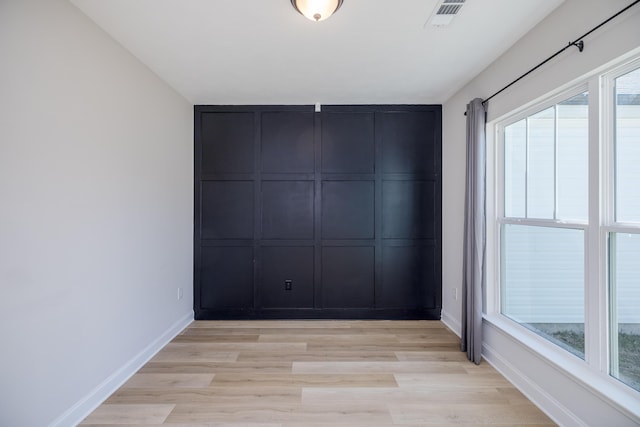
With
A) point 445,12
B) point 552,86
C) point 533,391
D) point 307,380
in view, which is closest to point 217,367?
point 307,380

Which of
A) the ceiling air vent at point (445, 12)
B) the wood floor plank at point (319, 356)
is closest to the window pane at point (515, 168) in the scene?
the ceiling air vent at point (445, 12)

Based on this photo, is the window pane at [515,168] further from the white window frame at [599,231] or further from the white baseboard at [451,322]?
the white baseboard at [451,322]

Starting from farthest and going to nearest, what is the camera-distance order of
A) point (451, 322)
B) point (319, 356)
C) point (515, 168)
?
point (451, 322) → point (319, 356) → point (515, 168)

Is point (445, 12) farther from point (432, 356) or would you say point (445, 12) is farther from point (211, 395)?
point (211, 395)

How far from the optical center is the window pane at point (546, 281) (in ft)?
6.23

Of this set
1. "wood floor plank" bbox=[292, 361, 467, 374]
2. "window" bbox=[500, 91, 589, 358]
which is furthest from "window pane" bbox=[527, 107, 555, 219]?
"wood floor plank" bbox=[292, 361, 467, 374]

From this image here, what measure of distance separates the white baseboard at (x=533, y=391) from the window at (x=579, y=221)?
11.8 inches

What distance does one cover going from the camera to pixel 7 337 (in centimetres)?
146

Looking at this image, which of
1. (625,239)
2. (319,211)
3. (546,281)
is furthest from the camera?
(319,211)

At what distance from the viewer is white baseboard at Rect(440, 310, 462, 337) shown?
10.4 feet

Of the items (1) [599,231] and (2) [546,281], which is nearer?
(1) [599,231]

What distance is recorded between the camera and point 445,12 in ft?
6.22

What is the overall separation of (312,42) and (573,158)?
6.38 ft

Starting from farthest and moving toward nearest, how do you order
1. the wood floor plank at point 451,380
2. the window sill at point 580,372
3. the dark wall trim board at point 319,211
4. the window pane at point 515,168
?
1. the dark wall trim board at point 319,211
2. the window pane at point 515,168
3. the wood floor plank at point 451,380
4. the window sill at point 580,372
